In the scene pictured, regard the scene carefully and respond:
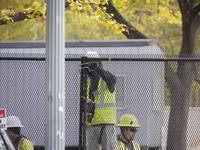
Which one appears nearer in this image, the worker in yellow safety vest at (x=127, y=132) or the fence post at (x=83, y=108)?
the worker in yellow safety vest at (x=127, y=132)

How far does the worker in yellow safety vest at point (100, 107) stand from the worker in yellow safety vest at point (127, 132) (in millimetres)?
146

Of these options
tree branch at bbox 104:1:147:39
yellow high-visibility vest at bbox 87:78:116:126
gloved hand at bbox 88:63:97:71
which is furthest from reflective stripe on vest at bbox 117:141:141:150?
tree branch at bbox 104:1:147:39

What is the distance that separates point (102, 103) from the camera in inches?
281

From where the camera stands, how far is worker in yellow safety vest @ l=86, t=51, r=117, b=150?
7.02m

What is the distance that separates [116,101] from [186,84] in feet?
3.90

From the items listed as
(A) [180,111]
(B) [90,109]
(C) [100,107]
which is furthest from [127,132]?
(A) [180,111]

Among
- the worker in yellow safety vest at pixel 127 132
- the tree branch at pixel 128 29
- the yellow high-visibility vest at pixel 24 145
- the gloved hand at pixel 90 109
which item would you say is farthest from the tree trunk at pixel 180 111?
the tree branch at pixel 128 29

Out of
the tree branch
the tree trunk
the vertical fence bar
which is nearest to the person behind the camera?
the vertical fence bar

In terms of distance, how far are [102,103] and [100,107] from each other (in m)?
0.07

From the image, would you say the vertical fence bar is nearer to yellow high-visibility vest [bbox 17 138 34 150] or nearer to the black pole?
yellow high-visibility vest [bbox 17 138 34 150]

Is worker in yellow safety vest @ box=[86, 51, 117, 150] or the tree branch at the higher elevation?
the tree branch

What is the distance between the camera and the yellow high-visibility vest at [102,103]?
7070mm

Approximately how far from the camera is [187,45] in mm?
11062

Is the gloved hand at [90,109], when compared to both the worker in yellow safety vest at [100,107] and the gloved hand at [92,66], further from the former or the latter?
the gloved hand at [92,66]
